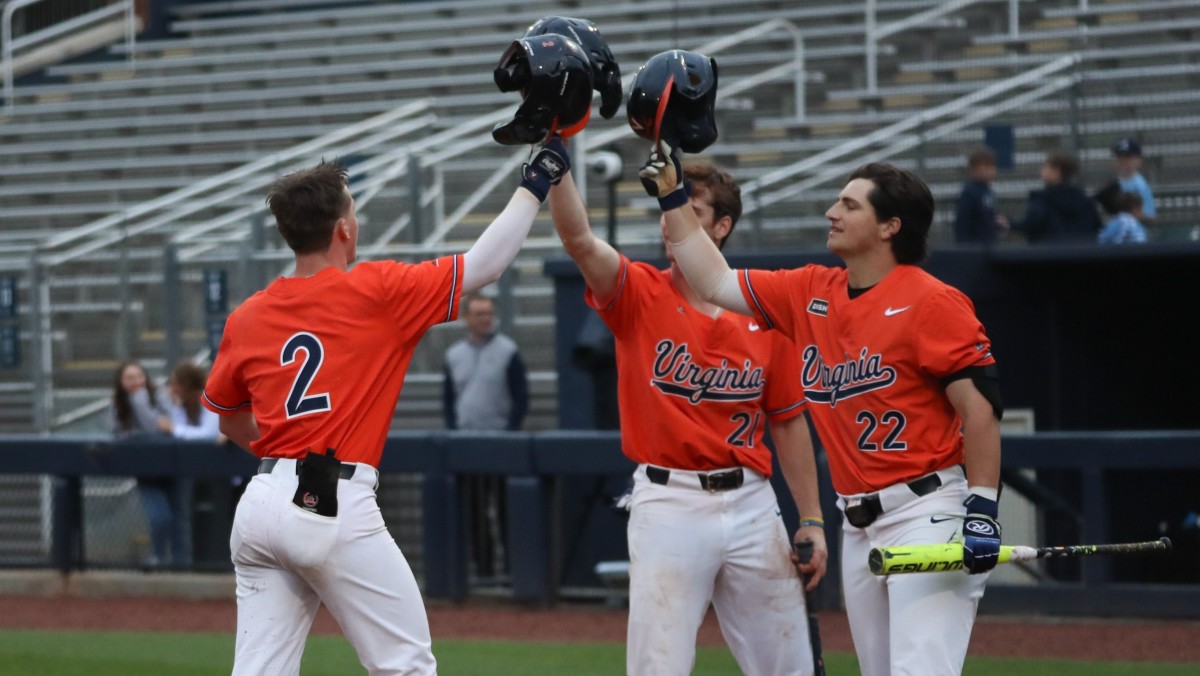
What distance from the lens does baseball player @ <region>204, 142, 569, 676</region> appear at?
185 inches

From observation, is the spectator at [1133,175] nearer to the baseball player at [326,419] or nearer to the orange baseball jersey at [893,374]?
the orange baseball jersey at [893,374]

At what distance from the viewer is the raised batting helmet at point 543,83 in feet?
16.4

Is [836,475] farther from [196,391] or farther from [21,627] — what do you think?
[196,391]

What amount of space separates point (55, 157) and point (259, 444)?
16652 millimetres

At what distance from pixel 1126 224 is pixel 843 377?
7.34 m

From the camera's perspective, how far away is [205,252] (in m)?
13.6

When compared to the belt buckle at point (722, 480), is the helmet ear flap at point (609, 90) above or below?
above

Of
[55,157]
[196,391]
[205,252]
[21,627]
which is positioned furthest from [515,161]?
[55,157]

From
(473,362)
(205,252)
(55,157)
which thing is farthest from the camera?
(55,157)

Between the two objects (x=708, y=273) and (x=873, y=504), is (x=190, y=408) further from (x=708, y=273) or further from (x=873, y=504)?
(x=873, y=504)

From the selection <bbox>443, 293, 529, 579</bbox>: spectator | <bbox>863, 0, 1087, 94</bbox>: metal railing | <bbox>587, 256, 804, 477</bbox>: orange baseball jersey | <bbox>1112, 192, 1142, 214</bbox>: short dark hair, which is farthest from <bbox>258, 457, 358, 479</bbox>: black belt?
<bbox>863, 0, 1087, 94</bbox>: metal railing

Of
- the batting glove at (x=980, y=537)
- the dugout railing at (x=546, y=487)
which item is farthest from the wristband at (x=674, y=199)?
the dugout railing at (x=546, y=487)

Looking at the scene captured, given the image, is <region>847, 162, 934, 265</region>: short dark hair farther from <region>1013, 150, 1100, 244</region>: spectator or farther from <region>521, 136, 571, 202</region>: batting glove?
<region>1013, 150, 1100, 244</region>: spectator

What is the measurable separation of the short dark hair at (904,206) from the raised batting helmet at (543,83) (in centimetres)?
91
